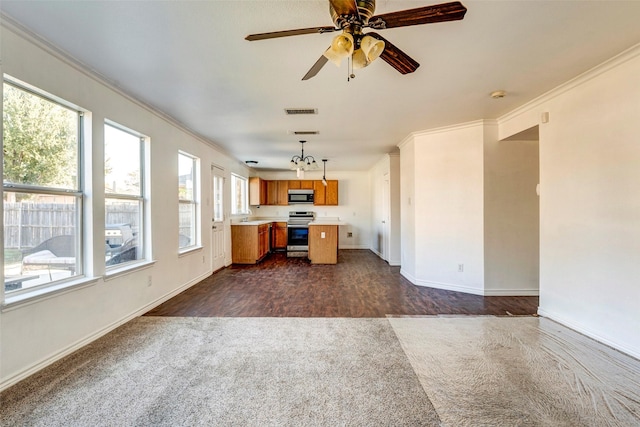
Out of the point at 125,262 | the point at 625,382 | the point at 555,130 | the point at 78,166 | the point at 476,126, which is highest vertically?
the point at 476,126

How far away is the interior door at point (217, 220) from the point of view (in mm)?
5227

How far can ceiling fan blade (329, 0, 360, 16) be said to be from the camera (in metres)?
1.31

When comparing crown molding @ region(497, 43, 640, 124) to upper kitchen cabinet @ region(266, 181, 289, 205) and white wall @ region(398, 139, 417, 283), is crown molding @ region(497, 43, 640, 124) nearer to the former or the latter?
white wall @ region(398, 139, 417, 283)

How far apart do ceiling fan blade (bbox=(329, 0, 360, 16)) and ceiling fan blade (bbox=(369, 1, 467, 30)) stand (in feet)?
0.41

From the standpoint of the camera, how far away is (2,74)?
5.96 feet

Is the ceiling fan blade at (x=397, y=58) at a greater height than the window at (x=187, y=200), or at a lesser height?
greater

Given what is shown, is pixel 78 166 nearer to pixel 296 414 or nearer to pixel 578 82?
pixel 296 414

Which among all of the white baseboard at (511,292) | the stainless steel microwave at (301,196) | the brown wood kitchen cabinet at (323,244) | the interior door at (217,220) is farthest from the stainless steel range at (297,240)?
the white baseboard at (511,292)

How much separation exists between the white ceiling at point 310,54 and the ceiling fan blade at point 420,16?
0.34 metres

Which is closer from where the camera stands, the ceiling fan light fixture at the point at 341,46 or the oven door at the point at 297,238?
the ceiling fan light fixture at the point at 341,46

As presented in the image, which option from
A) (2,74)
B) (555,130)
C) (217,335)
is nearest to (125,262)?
→ (217,335)

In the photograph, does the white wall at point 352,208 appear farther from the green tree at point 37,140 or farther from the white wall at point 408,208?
the green tree at point 37,140

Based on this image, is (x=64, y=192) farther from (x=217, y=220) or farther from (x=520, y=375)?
(x=520, y=375)

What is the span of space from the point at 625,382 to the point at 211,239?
5262 mm
